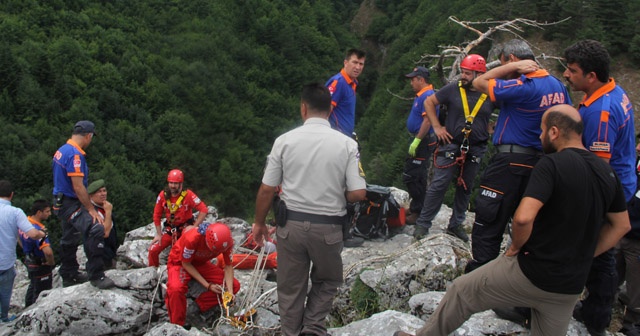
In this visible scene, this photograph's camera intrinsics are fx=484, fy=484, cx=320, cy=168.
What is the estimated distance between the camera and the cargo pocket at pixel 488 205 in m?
4.14

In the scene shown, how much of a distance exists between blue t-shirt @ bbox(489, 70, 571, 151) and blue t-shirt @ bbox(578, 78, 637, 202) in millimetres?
336

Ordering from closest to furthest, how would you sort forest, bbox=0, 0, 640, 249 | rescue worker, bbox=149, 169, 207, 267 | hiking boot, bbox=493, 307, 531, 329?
hiking boot, bbox=493, 307, 531, 329, rescue worker, bbox=149, 169, 207, 267, forest, bbox=0, 0, 640, 249

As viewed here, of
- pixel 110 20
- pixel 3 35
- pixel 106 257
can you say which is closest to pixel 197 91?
pixel 110 20

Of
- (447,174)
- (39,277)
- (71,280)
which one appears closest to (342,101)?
(447,174)

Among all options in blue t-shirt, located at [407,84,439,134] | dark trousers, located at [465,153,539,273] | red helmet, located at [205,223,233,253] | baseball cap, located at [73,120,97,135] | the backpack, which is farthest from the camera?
the backpack

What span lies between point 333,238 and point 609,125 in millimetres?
2203

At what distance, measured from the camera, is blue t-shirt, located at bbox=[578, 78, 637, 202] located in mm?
3559

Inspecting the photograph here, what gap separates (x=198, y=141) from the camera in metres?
37.7

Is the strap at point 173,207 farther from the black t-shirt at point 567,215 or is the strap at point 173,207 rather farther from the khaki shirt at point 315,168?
the black t-shirt at point 567,215

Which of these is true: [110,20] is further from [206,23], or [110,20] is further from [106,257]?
[106,257]

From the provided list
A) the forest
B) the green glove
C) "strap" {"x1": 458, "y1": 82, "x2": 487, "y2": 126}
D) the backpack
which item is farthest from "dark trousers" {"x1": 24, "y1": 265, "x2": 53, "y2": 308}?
the forest

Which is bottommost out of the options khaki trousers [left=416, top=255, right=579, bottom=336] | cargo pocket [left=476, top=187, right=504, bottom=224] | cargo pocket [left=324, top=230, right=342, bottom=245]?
khaki trousers [left=416, top=255, right=579, bottom=336]

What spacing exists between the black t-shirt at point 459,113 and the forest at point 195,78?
19.1 metres

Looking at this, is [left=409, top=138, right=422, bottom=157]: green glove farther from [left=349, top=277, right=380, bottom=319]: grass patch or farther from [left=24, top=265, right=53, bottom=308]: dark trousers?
[left=24, top=265, right=53, bottom=308]: dark trousers
